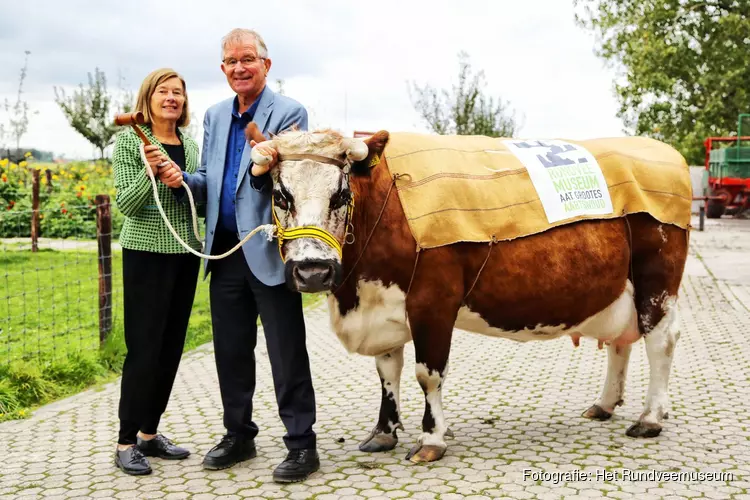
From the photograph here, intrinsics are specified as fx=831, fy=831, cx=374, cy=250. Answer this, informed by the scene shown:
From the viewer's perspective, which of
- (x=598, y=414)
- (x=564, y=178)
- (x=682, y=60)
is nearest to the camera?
(x=564, y=178)

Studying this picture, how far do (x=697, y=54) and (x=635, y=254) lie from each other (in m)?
25.1

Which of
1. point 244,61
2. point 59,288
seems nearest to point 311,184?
point 244,61

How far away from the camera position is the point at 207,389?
706cm

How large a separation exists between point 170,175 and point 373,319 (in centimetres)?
142

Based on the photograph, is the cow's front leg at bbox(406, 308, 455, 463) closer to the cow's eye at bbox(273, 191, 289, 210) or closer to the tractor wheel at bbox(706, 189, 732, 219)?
the cow's eye at bbox(273, 191, 289, 210)

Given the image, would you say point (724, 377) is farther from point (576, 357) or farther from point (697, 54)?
point (697, 54)

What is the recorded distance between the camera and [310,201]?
4.25m

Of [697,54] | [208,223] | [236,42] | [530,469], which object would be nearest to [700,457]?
[530,469]

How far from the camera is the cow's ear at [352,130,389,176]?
4.55 meters

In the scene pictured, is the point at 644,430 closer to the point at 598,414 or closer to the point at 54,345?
the point at 598,414

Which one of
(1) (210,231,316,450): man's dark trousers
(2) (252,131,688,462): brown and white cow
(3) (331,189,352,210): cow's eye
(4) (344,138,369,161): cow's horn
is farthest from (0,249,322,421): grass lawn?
(4) (344,138,369,161): cow's horn

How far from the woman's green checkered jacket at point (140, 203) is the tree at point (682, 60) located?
24.6 m

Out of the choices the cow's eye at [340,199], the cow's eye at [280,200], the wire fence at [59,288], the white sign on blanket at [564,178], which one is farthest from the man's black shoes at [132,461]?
the white sign on blanket at [564,178]

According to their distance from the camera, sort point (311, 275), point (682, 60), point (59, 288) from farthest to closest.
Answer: point (682, 60) → point (59, 288) → point (311, 275)
